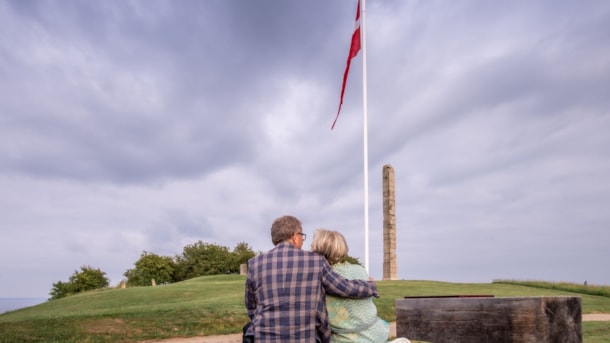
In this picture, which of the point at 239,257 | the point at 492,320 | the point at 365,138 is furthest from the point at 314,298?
the point at 239,257

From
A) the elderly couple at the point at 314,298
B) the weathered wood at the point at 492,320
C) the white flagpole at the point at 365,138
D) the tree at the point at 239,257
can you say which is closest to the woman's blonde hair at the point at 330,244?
the elderly couple at the point at 314,298

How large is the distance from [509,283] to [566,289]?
3801 millimetres

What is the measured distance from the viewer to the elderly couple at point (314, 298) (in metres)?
4.10

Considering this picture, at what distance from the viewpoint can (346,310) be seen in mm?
4184

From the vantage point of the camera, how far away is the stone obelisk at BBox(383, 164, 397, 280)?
29250 millimetres

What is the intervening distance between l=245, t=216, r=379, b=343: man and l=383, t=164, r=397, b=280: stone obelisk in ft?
83.7

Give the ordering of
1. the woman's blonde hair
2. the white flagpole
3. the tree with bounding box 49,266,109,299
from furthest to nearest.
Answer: the tree with bounding box 49,266,109,299 → the white flagpole → the woman's blonde hair

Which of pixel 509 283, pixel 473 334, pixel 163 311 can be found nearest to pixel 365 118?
pixel 163 311

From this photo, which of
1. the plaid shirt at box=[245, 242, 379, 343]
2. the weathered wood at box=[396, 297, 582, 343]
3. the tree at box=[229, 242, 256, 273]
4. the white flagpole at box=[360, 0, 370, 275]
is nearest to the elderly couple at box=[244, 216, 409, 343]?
the plaid shirt at box=[245, 242, 379, 343]

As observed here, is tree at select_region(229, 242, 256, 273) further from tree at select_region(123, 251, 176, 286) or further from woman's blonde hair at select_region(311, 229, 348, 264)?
woman's blonde hair at select_region(311, 229, 348, 264)

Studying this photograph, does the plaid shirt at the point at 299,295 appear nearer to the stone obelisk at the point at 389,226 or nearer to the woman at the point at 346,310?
the woman at the point at 346,310

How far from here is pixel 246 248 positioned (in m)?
39.3

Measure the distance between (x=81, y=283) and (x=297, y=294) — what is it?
35.4 m

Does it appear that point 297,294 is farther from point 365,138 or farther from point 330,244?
point 365,138
